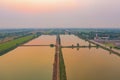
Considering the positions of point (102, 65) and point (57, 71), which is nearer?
point (57, 71)

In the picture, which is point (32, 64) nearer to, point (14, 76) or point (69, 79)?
point (14, 76)

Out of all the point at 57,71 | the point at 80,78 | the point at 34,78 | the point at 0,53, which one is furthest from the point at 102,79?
the point at 0,53

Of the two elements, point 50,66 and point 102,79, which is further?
point 50,66

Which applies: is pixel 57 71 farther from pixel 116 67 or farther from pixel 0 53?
pixel 0 53

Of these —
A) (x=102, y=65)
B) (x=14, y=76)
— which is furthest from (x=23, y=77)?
(x=102, y=65)

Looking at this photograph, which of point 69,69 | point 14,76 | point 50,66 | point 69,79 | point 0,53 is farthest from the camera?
point 0,53

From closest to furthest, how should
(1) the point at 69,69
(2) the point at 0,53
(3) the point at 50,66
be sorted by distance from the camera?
(1) the point at 69,69, (3) the point at 50,66, (2) the point at 0,53

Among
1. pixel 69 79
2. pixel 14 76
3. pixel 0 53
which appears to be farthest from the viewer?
pixel 0 53

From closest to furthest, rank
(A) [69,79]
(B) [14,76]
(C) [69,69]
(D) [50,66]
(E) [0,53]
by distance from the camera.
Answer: (A) [69,79] → (B) [14,76] → (C) [69,69] → (D) [50,66] → (E) [0,53]
